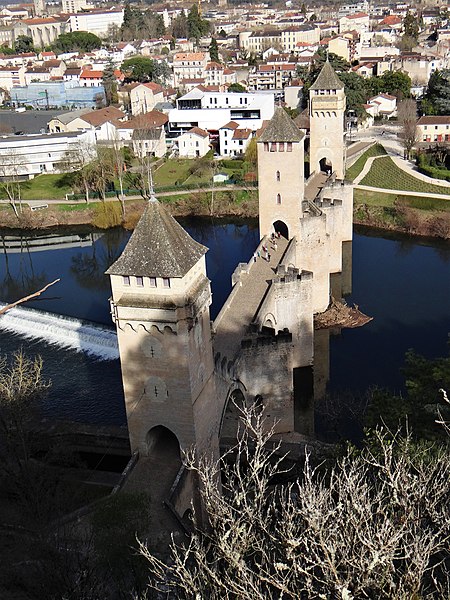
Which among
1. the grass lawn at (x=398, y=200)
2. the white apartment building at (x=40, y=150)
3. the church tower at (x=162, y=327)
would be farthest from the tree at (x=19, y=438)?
the white apartment building at (x=40, y=150)

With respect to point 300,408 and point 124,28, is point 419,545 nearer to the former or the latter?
point 300,408

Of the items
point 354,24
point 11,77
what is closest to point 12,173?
point 11,77

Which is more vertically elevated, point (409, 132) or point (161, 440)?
point (409, 132)

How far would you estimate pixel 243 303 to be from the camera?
83.0 feet

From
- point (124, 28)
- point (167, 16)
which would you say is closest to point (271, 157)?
point (124, 28)

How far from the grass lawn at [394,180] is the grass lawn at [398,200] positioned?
5.81 feet

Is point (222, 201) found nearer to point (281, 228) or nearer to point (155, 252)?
point (281, 228)

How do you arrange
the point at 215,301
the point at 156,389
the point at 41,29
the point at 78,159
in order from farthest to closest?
the point at 41,29 → the point at 78,159 → the point at 215,301 → the point at 156,389

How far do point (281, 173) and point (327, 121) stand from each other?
489 inches

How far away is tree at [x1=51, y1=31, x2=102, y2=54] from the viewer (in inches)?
5059

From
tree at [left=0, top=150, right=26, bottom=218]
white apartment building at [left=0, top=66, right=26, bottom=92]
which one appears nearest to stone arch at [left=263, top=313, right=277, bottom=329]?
tree at [left=0, top=150, right=26, bottom=218]

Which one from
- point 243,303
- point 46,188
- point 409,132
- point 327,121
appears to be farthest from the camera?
point 46,188

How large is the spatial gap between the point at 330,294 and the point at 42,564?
1013 inches

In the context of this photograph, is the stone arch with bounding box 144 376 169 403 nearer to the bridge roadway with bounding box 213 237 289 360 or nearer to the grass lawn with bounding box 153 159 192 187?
the bridge roadway with bounding box 213 237 289 360
